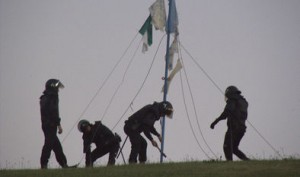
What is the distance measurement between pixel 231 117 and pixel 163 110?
1.79m

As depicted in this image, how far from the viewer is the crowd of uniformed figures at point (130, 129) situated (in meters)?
16.2

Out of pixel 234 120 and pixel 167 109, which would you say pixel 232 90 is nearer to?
pixel 234 120

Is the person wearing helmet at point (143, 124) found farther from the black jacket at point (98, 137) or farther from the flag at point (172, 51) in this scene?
the flag at point (172, 51)

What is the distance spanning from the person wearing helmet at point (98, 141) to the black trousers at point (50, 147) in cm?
90

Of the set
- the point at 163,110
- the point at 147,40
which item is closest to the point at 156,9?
the point at 147,40

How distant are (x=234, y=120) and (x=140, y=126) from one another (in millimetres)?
2450

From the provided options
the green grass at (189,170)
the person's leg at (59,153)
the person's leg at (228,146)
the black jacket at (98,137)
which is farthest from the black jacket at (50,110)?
the person's leg at (228,146)

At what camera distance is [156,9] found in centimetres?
2072

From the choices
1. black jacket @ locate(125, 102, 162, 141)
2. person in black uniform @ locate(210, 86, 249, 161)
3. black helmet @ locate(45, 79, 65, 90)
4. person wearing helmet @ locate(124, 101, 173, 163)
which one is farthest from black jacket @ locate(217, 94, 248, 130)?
black helmet @ locate(45, 79, 65, 90)

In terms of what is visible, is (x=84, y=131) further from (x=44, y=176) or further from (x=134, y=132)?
(x=44, y=176)

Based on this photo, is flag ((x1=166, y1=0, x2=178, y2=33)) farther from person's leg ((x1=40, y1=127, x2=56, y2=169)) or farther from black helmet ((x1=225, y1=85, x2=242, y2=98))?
person's leg ((x1=40, y1=127, x2=56, y2=169))

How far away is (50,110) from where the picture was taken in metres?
16.1

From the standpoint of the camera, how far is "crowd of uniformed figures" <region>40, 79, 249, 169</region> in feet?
53.1

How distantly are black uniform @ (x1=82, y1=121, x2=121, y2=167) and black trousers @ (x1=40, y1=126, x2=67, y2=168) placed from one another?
0.91m
